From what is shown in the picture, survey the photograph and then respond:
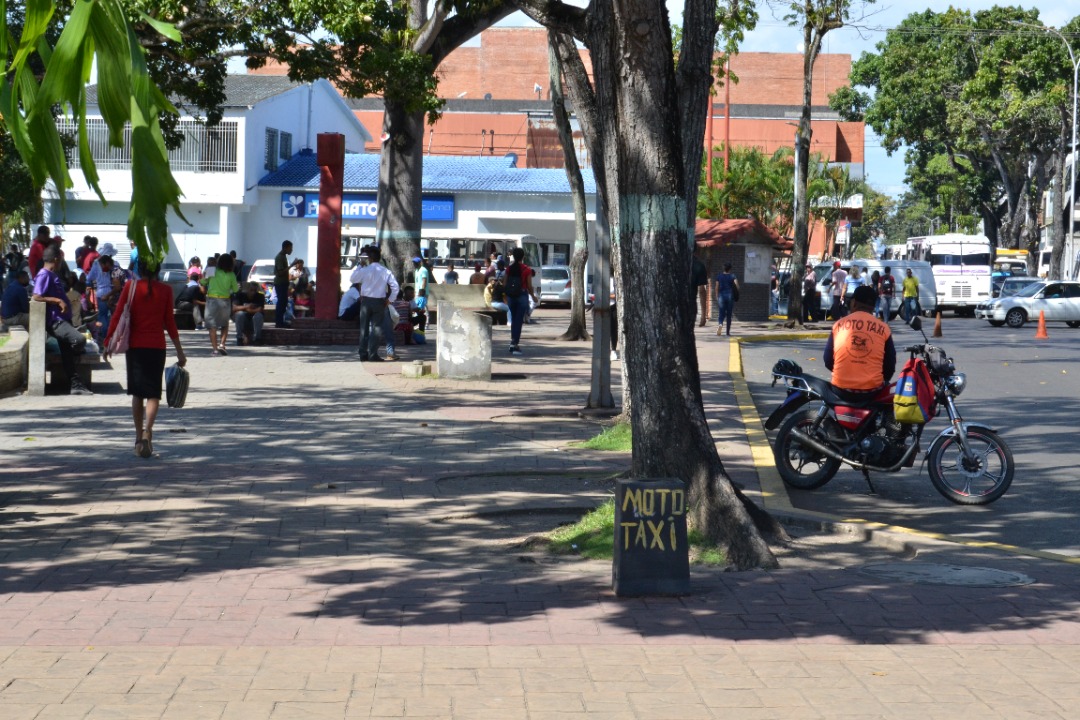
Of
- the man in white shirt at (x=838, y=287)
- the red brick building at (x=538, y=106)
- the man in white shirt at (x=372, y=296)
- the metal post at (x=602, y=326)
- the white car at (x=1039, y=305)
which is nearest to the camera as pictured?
the metal post at (x=602, y=326)

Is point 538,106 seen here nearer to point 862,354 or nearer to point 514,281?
point 514,281

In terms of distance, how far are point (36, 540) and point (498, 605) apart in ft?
10.3

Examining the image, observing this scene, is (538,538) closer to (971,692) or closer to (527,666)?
(527,666)

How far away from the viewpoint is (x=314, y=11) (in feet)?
65.0

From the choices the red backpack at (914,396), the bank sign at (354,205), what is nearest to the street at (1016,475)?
the red backpack at (914,396)

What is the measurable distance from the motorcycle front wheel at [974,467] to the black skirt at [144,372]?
6234 millimetres

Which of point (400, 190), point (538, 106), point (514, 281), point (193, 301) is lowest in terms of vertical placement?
point (193, 301)

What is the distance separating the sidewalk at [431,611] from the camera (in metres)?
5.41

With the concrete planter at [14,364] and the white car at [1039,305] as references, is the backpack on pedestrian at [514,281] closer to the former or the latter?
the concrete planter at [14,364]

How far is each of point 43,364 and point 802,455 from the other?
30.0 ft

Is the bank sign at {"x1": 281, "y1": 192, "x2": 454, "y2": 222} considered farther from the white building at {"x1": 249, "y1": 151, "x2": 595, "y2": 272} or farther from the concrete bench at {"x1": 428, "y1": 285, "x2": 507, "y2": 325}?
the concrete bench at {"x1": 428, "y1": 285, "x2": 507, "y2": 325}

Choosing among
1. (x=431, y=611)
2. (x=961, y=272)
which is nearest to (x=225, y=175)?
(x=961, y=272)

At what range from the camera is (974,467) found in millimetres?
10539

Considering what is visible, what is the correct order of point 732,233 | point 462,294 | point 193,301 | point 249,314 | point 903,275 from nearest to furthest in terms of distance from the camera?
point 249,314 < point 462,294 < point 193,301 < point 732,233 < point 903,275
